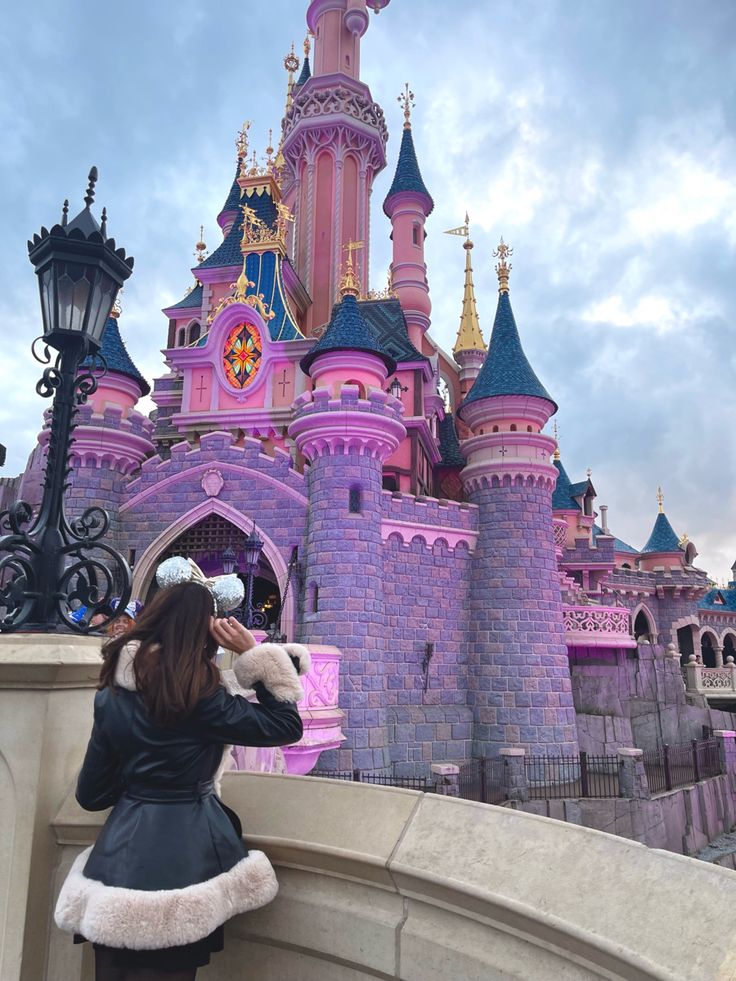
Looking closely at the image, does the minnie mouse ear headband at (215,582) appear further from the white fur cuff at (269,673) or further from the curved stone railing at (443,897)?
the curved stone railing at (443,897)

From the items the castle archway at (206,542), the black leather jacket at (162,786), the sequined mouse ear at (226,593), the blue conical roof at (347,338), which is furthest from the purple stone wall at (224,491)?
the black leather jacket at (162,786)

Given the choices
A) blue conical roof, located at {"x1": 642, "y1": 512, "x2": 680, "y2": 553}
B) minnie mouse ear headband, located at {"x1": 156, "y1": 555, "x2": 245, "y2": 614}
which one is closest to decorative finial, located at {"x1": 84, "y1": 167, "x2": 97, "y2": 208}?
minnie mouse ear headband, located at {"x1": 156, "y1": 555, "x2": 245, "y2": 614}

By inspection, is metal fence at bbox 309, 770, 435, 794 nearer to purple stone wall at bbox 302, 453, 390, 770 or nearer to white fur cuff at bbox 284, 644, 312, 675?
purple stone wall at bbox 302, 453, 390, 770

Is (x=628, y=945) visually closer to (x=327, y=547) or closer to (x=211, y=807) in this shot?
(x=211, y=807)

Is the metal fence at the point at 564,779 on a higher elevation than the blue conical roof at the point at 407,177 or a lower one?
lower

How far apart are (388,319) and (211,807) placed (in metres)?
19.4

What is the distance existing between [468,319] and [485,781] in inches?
807

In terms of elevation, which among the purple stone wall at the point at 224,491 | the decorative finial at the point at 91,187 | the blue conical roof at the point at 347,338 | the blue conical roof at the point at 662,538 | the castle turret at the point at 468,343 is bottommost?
the decorative finial at the point at 91,187

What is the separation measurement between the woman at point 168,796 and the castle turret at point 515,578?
13.5m

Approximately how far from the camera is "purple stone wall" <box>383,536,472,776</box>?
45.2 feet

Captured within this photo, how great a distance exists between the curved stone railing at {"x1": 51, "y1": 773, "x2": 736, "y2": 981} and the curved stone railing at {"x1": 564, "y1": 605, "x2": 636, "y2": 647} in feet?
56.7

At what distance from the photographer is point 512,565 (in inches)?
599

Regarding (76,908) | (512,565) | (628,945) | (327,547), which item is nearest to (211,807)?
(76,908)

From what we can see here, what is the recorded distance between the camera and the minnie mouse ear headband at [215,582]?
235 centimetres
